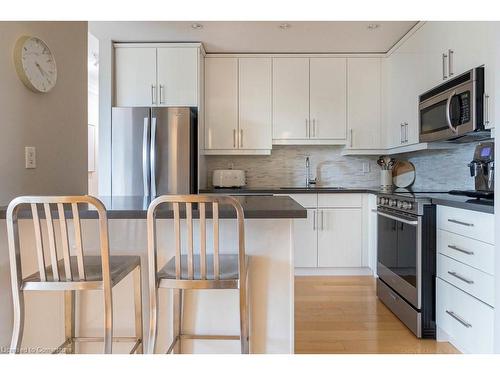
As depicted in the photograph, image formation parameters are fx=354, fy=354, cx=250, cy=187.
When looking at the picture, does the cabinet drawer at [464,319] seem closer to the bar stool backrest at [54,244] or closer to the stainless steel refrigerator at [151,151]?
the bar stool backrest at [54,244]

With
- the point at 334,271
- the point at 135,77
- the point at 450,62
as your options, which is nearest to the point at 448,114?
the point at 450,62

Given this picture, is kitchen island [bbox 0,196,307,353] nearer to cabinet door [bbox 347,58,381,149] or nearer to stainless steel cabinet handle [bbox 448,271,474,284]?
stainless steel cabinet handle [bbox 448,271,474,284]

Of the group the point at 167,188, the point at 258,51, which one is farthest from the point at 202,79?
the point at 167,188

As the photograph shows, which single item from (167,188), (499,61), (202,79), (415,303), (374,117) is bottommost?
(415,303)

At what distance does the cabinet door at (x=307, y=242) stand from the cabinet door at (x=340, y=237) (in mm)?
52

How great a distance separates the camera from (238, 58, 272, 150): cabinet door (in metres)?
3.94

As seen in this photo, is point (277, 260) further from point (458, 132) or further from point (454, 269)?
point (458, 132)

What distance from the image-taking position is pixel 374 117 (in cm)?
396

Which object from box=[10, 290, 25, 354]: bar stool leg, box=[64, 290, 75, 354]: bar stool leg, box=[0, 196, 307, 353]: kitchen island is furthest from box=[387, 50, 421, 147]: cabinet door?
box=[10, 290, 25, 354]: bar stool leg

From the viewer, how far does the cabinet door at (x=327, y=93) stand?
395 centimetres

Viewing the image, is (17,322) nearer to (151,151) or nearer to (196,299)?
(196,299)

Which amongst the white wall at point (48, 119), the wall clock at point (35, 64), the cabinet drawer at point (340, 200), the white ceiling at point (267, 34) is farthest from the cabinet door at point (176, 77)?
the cabinet drawer at point (340, 200)

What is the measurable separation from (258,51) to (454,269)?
9.52 feet

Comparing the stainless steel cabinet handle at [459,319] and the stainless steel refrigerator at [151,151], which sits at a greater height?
the stainless steel refrigerator at [151,151]
